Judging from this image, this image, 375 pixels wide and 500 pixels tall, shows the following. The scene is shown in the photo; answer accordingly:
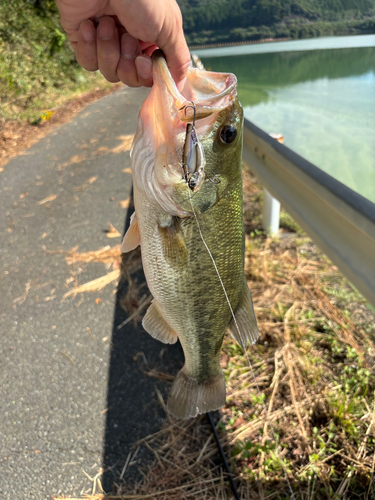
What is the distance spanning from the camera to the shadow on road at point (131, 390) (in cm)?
236

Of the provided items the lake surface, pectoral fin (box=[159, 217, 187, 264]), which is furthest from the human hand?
the lake surface

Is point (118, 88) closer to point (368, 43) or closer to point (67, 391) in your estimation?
point (368, 43)

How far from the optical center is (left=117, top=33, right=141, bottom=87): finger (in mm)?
1779

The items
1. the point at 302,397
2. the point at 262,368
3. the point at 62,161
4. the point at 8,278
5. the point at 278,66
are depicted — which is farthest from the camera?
the point at 62,161

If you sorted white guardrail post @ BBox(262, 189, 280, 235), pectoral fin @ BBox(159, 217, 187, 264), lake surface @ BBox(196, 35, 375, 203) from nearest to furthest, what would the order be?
pectoral fin @ BBox(159, 217, 187, 264)
lake surface @ BBox(196, 35, 375, 203)
white guardrail post @ BBox(262, 189, 280, 235)

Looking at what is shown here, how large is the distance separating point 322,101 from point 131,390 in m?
3.40

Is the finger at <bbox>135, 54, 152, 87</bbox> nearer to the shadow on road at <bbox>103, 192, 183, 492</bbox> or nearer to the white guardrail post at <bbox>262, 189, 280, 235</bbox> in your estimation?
the shadow on road at <bbox>103, 192, 183, 492</bbox>

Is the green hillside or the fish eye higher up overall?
the green hillside

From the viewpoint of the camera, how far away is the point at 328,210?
7.06 ft

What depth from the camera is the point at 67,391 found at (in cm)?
269

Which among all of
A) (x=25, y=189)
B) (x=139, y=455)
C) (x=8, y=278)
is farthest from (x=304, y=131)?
(x=25, y=189)

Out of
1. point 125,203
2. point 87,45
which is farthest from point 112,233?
point 87,45

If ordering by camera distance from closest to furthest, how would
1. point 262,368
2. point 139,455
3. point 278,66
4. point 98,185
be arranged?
1. point 139,455
2. point 262,368
3. point 278,66
4. point 98,185

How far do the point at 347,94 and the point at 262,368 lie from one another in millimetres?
2679
